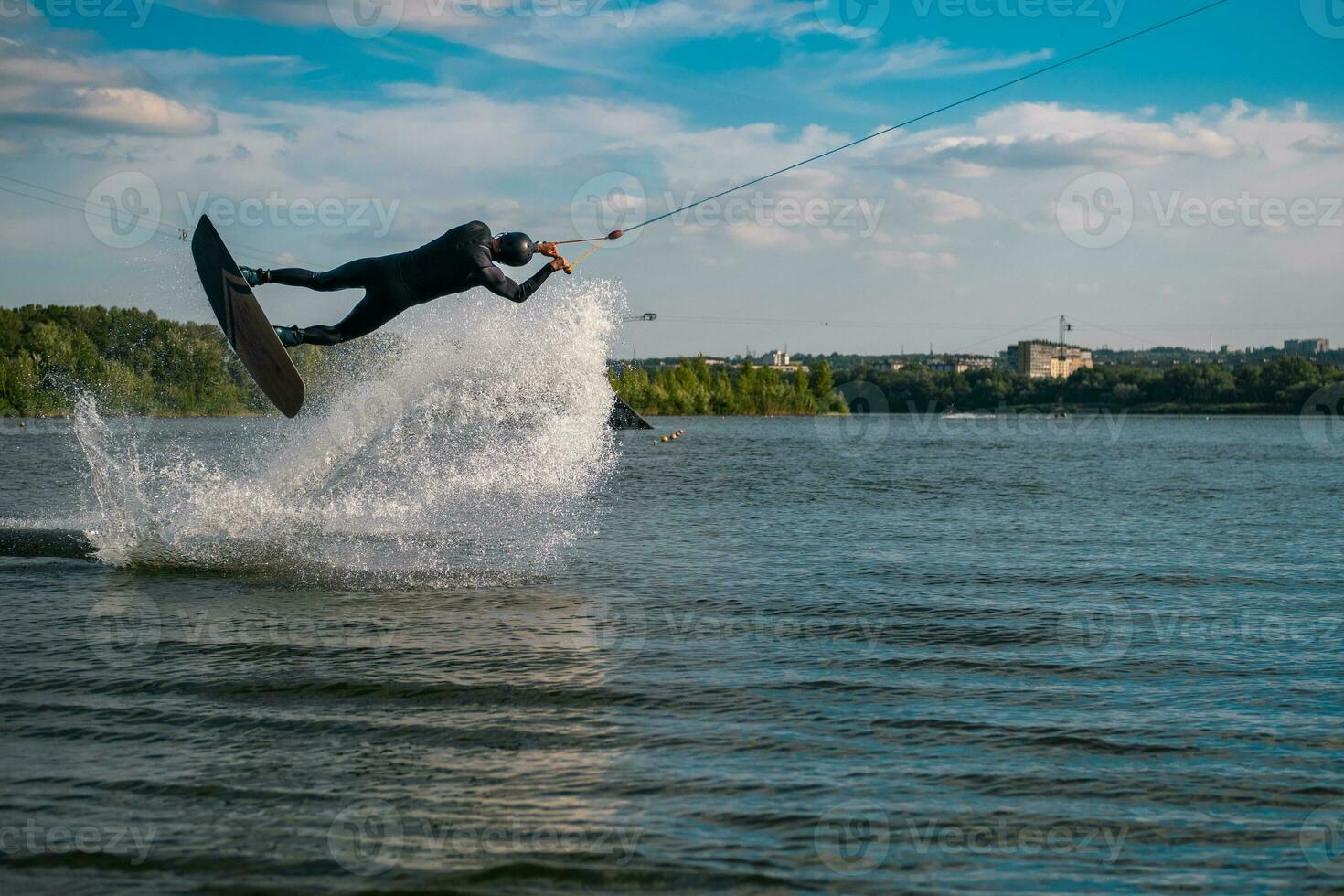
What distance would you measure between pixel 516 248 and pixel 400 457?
838 cm

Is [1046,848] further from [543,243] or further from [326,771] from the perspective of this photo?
[543,243]

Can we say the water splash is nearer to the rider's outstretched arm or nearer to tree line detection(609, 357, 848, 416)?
the rider's outstretched arm

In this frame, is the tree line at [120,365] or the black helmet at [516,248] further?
the tree line at [120,365]

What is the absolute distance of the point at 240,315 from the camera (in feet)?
38.7

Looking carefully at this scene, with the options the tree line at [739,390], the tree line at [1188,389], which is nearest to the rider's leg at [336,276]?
the tree line at [739,390]

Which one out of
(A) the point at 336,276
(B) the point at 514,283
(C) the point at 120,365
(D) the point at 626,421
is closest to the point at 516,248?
(B) the point at 514,283

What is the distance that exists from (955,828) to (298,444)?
1317 cm

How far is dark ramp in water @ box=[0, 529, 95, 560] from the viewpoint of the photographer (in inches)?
639

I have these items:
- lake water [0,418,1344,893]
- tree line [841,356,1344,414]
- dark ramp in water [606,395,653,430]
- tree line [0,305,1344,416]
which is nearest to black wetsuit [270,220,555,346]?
lake water [0,418,1344,893]

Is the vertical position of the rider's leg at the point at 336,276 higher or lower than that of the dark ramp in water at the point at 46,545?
higher

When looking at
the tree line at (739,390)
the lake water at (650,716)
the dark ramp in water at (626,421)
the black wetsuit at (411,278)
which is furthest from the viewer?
the tree line at (739,390)

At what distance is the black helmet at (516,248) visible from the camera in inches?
452

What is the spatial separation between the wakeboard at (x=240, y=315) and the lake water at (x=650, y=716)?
2.58 meters

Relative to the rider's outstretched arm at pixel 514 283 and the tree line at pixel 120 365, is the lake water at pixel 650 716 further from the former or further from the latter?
the tree line at pixel 120 365
